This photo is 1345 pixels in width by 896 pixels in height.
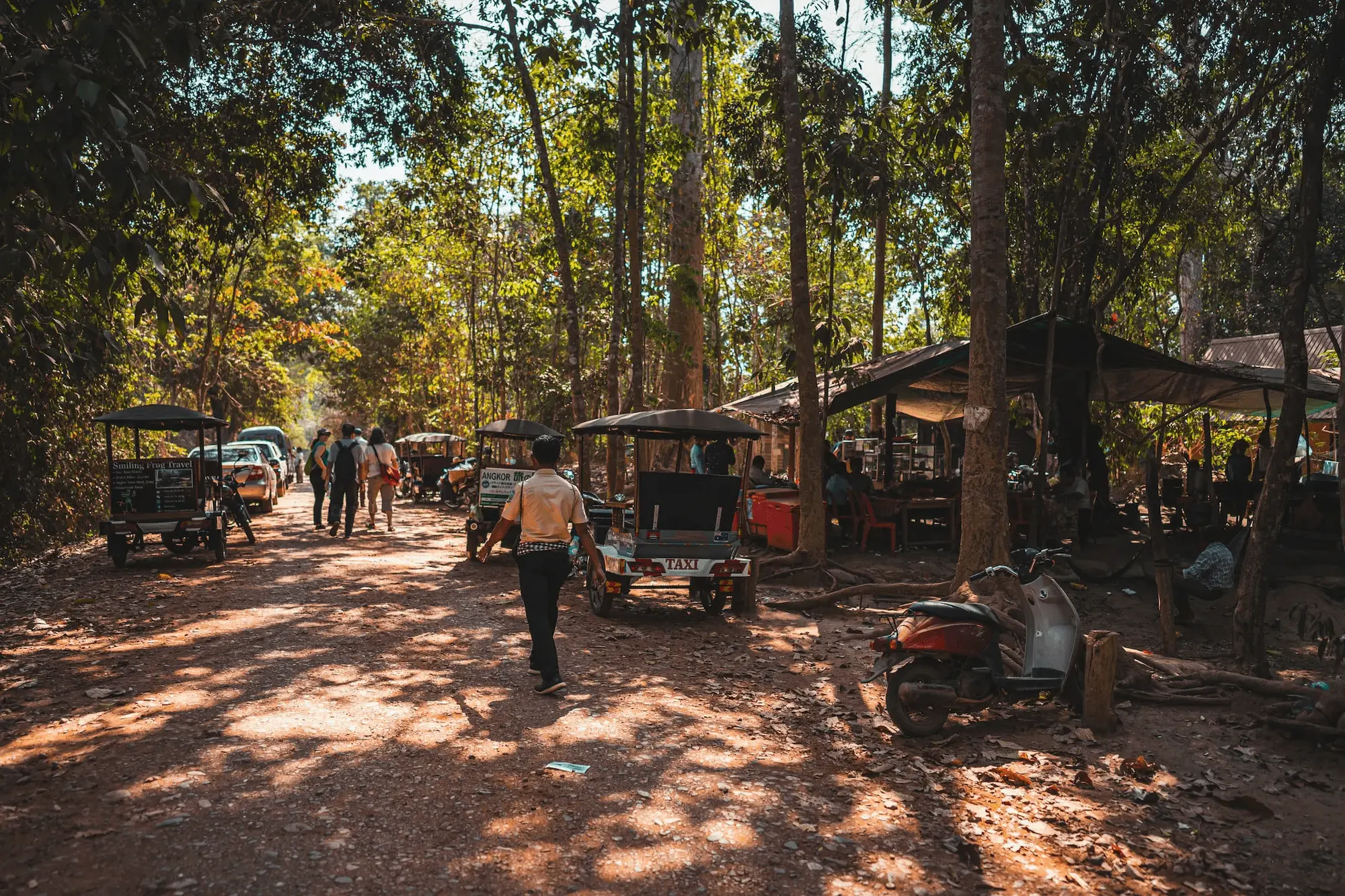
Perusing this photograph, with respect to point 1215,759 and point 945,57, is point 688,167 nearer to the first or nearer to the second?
point 945,57

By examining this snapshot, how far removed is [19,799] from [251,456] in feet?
64.9

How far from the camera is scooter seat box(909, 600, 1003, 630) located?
6289mm

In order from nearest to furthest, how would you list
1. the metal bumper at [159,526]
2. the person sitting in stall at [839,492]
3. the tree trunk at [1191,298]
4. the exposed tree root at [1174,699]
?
the exposed tree root at [1174,699] → the metal bumper at [159,526] → the person sitting in stall at [839,492] → the tree trunk at [1191,298]

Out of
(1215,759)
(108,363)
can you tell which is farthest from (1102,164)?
(108,363)

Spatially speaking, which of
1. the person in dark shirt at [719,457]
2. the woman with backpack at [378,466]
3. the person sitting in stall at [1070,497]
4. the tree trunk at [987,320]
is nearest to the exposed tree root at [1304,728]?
the tree trunk at [987,320]

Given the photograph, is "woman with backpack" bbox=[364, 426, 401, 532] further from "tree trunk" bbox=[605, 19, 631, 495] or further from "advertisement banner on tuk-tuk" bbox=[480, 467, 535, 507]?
"tree trunk" bbox=[605, 19, 631, 495]

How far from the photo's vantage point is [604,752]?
5.70 meters

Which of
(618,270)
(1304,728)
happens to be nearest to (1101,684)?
Result: (1304,728)

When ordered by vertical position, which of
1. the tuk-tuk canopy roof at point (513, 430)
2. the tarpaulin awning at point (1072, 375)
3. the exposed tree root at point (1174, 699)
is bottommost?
the exposed tree root at point (1174, 699)

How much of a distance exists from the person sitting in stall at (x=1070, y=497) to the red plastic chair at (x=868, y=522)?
2300mm

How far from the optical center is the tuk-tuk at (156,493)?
40.5ft

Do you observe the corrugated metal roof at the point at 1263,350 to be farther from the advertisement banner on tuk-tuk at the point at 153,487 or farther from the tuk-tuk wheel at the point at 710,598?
the advertisement banner on tuk-tuk at the point at 153,487

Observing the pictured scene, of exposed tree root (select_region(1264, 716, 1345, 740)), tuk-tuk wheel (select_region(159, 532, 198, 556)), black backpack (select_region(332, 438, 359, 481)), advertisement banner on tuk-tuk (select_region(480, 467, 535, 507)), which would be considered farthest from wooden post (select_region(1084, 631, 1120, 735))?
black backpack (select_region(332, 438, 359, 481))

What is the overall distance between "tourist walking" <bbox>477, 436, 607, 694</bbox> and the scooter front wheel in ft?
7.69
